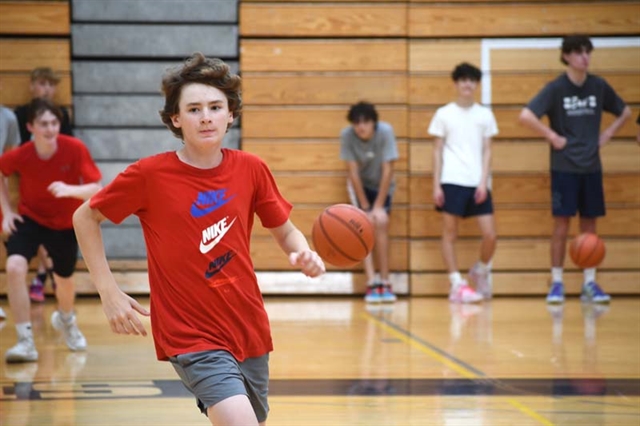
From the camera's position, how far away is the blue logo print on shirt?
3.36 meters

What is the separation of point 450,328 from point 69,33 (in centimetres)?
449

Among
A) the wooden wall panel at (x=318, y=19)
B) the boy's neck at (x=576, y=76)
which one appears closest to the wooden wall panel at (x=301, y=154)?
the wooden wall panel at (x=318, y=19)

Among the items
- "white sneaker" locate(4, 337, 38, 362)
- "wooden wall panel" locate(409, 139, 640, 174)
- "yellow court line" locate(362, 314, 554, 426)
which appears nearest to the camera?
"yellow court line" locate(362, 314, 554, 426)

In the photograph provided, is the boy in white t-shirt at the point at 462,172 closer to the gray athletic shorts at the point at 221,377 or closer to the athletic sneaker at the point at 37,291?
the athletic sneaker at the point at 37,291

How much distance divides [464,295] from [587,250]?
1.23 meters

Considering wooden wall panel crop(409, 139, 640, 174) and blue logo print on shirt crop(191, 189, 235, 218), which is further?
wooden wall panel crop(409, 139, 640, 174)

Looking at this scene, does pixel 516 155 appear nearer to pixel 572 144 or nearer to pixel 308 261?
pixel 572 144

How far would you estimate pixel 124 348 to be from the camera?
692 cm

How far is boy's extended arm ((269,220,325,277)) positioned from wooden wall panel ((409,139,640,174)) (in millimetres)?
6412

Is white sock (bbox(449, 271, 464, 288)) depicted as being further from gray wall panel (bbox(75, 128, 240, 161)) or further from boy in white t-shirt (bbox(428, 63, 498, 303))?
gray wall panel (bbox(75, 128, 240, 161))

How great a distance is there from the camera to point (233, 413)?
3.04 metres

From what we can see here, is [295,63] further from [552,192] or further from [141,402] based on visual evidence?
[141,402]

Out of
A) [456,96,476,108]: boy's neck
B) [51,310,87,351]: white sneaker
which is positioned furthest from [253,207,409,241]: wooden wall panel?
[51,310,87,351]: white sneaker

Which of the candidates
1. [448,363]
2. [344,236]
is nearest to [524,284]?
[448,363]
